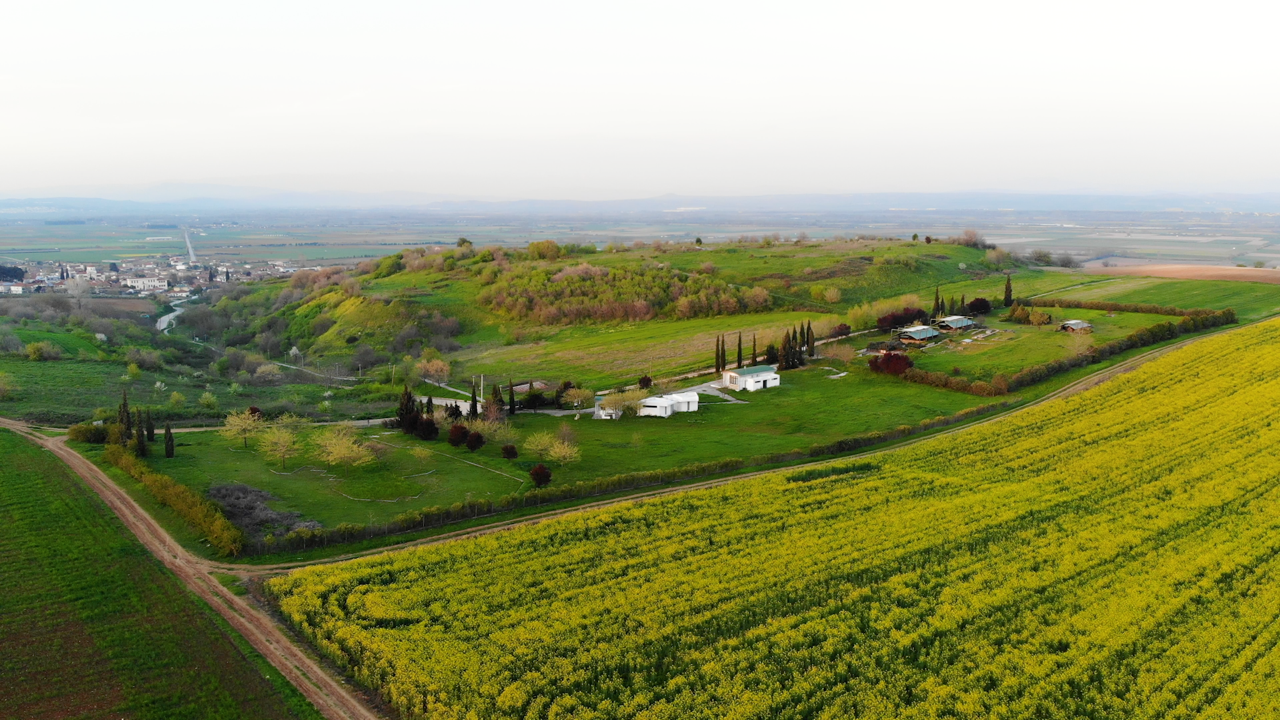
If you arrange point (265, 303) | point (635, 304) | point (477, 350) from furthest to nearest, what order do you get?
point (265, 303), point (635, 304), point (477, 350)

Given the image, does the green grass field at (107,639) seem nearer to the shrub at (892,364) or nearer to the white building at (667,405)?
the white building at (667,405)

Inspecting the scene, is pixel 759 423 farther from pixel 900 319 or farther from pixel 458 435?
pixel 900 319

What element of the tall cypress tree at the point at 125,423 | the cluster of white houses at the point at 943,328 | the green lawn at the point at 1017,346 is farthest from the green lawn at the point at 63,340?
the green lawn at the point at 1017,346

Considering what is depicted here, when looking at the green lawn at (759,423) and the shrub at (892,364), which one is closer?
the green lawn at (759,423)

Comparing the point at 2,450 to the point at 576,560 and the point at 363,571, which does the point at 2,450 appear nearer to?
the point at 363,571

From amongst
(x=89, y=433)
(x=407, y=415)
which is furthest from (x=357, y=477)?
(x=89, y=433)

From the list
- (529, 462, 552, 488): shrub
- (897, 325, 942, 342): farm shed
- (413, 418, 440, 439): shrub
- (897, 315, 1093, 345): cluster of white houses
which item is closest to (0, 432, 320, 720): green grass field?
(529, 462, 552, 488): shrub

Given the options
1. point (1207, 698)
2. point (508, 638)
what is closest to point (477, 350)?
point (508, 638)
